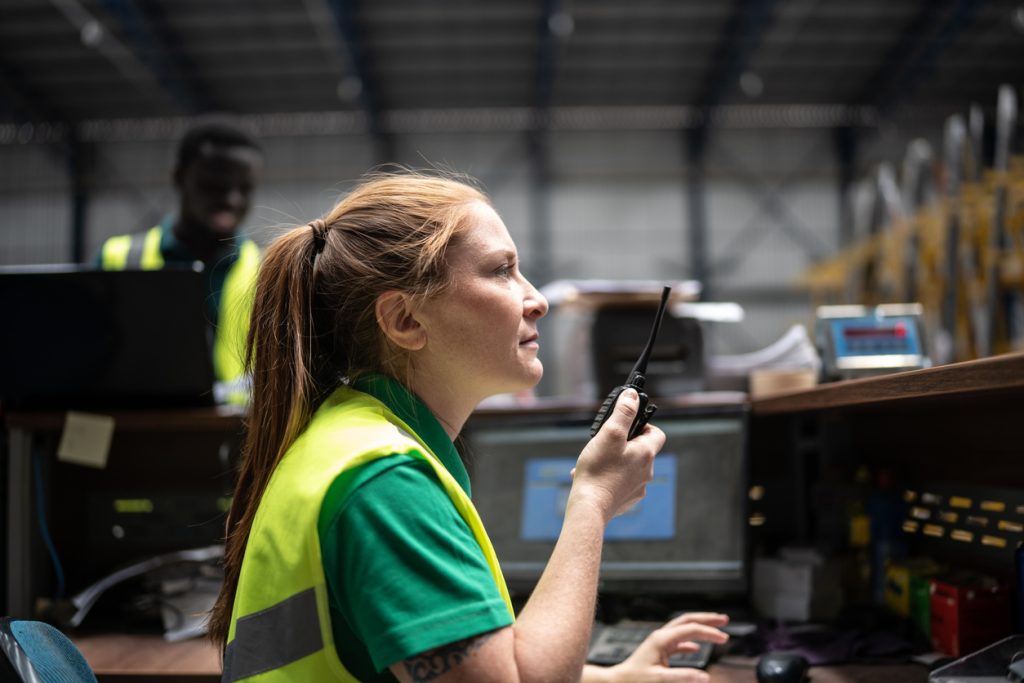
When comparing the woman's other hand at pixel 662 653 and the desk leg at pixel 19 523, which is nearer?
the woman's other hand at pixel 662 653

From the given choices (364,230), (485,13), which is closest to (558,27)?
(485,13)

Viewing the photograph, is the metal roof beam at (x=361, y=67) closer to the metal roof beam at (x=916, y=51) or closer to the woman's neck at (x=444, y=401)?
the metal roof beam at (x=916, y=51)

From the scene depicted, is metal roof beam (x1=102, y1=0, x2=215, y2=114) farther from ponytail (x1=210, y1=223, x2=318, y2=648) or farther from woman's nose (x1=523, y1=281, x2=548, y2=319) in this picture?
woman's nose (x1=523, y1=281, x2=548, y2=319)

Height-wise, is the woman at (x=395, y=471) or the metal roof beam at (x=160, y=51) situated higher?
the metal roof beam at (x=160, y=51)

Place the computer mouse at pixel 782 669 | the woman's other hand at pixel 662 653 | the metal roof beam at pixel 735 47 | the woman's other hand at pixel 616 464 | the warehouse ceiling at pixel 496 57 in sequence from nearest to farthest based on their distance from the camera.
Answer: the woman's other hand at pixel 616 464 < the woman's other hand at pixel 662 653 < the computer mouse at pixel 782 669 < the metal roof beam at pixel 735 47 < the warehouse ceiling at pixel 496 57

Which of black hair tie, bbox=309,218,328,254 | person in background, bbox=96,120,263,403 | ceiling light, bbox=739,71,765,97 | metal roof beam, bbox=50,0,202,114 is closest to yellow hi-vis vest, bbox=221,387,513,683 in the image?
black hair tie, bbox=309,218,328,254

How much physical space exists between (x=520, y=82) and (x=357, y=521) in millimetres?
10060

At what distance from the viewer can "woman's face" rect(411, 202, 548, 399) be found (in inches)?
42.8

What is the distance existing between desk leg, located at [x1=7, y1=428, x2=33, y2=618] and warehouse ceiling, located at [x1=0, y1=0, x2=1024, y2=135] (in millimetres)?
7465

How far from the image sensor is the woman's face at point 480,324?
3.57ft

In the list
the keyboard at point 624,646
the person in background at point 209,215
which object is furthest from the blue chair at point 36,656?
the person in background at point 209,215

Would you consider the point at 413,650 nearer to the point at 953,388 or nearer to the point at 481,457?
the point at 953,388

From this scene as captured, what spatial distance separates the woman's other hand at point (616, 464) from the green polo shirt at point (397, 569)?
0.61 feet

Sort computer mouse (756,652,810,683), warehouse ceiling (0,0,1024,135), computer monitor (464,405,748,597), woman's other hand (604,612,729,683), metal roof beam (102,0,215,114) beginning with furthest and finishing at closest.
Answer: warehouse ceiling (0,0,1024,135) → metal roof beam (102,0,215,114) → computer monitor (464,405,748,597) → computer mouse (756,652,810,683) → woman's other hand (604,612,729,683)
